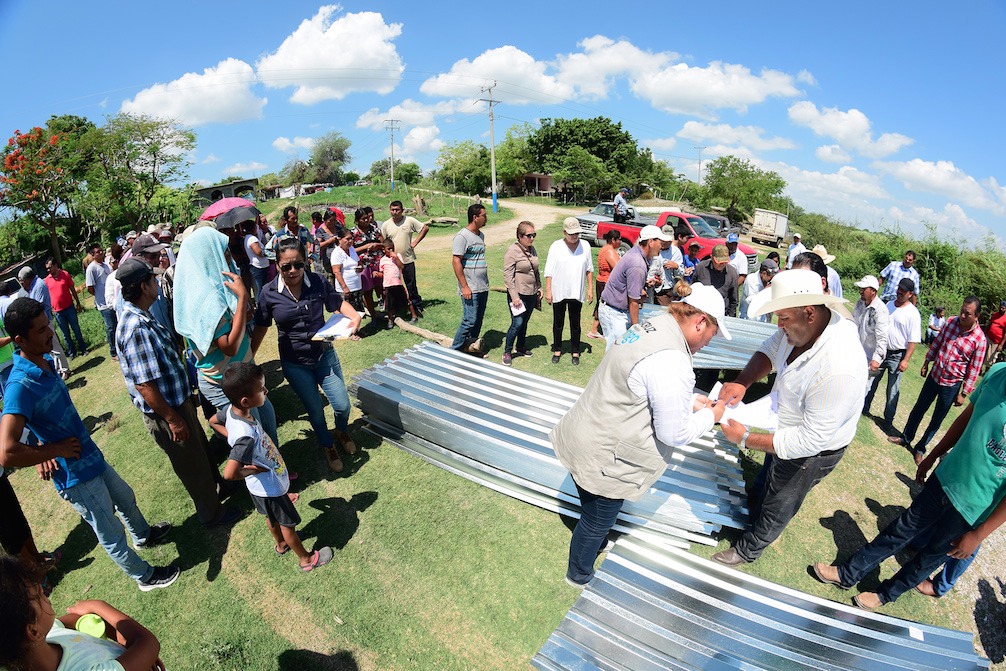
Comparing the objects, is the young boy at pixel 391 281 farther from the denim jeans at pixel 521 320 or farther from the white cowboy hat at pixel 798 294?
the white cowboy hat at pixel 798 294

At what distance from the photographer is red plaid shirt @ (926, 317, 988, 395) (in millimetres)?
4797

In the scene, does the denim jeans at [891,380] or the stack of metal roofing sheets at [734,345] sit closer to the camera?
the stack of metal roofing sheets at [734,345]

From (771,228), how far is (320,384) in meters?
26.1

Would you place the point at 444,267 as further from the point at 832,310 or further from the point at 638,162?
the point at 638,162

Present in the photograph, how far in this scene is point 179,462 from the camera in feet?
11.4

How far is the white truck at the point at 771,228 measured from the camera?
24078 millimetres

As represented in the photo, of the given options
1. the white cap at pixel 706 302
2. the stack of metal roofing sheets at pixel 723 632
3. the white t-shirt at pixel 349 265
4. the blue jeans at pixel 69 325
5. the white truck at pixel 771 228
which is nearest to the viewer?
the white cap at pixel 706 302

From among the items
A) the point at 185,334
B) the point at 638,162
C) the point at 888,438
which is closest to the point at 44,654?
the point at 185,334

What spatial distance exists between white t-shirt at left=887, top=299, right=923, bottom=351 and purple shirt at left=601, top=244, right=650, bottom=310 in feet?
9.57

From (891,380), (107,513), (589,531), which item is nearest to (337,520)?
(107,513)

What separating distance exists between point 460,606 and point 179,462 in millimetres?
2320

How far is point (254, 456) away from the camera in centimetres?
291

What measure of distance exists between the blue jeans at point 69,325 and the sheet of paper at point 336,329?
6.51 metres

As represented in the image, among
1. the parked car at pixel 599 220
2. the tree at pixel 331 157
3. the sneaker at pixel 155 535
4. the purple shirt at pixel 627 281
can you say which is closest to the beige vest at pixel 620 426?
the purple shirt at pixel 627 281
